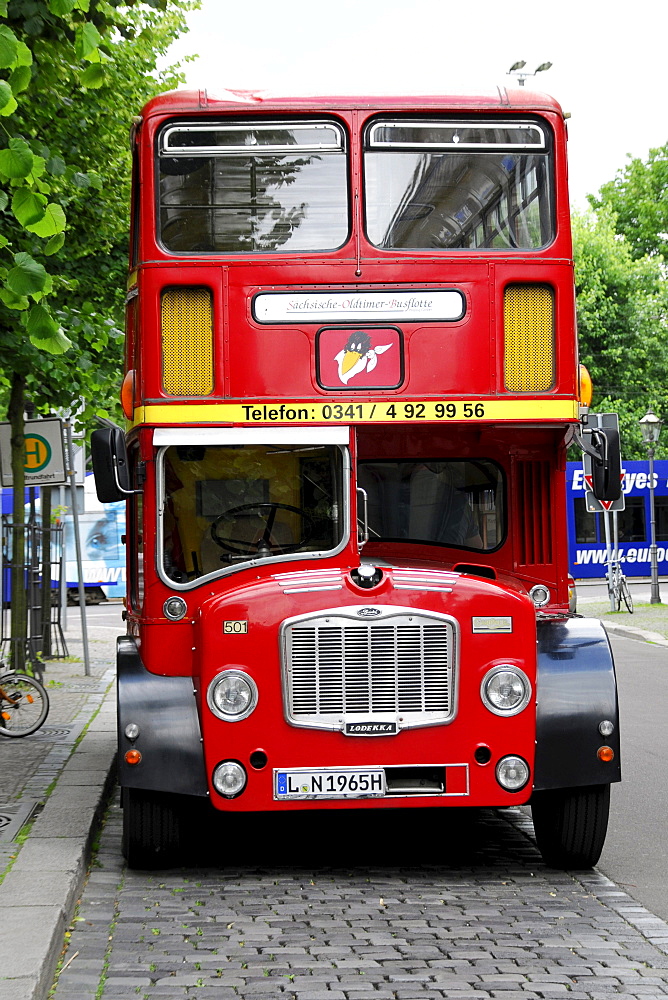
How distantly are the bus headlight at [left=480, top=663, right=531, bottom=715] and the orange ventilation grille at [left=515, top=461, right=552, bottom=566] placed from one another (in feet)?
3.85

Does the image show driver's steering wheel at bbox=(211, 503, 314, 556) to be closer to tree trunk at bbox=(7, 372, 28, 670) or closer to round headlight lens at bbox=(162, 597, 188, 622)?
round headlight lens at bbox=(162, 597, 188, 622)

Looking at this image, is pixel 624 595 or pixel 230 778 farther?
pixel 624 595

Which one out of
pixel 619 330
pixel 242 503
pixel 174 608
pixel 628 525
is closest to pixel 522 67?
pixel 628 525

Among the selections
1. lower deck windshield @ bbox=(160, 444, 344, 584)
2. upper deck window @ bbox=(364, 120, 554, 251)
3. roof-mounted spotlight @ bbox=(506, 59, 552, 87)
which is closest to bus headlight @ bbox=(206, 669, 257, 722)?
lower deck windshield @ bbox=(160, 444, 344, 584)

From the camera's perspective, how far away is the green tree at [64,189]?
6961mm

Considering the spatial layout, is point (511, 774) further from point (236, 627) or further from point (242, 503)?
point (242, 503)

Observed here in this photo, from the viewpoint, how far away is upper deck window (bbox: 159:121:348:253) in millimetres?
7793

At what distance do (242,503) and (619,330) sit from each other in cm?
4551

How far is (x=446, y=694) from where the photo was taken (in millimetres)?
7176

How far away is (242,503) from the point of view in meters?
7.80

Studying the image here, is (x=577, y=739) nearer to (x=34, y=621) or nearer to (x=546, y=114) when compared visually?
(x=546, y=114)

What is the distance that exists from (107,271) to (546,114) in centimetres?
1053

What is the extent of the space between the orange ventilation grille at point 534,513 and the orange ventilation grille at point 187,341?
1.86 metres

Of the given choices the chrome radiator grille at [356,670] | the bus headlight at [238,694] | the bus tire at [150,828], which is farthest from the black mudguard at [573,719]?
the bus tire at [150,828]
